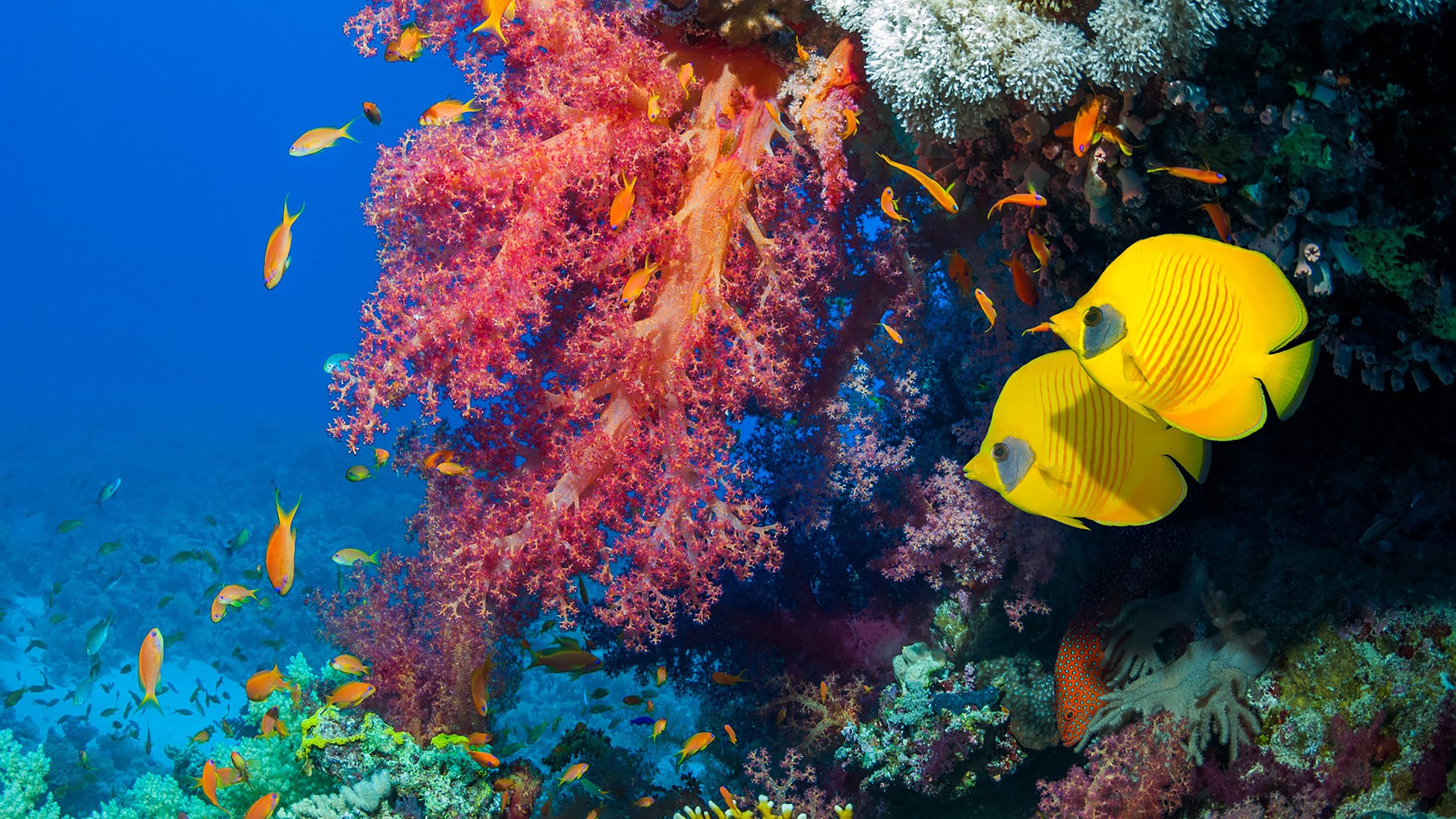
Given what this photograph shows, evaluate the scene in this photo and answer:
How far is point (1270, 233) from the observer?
90.9 inches

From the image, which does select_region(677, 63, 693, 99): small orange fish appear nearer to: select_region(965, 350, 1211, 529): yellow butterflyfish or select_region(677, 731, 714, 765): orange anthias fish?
select_region(965, 350, 1211, 529): yellow butterflyfish

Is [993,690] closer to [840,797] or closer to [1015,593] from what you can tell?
[1015,593]

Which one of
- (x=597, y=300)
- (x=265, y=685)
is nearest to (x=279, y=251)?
(x=597, y=300)

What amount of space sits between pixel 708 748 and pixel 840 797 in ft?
7.89

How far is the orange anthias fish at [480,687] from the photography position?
4312 millimetres

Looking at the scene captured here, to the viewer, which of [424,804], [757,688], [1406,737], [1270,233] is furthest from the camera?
[757,688]

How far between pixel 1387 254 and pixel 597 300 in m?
2.94

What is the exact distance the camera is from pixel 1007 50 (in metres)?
2.48

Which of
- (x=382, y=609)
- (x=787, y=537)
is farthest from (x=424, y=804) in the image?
(x=787, y=537)

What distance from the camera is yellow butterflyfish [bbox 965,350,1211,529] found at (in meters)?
1.67

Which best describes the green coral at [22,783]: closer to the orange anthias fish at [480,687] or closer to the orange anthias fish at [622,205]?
the orange anthias fish at [480,687]

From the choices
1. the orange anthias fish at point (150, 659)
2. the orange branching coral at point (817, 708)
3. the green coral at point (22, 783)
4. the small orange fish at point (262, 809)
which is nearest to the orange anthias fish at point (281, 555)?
the small orange fish at point (262, 809)

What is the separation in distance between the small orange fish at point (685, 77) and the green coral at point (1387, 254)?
2.58 metres

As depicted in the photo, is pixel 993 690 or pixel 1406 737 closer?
pixel 1406 737
